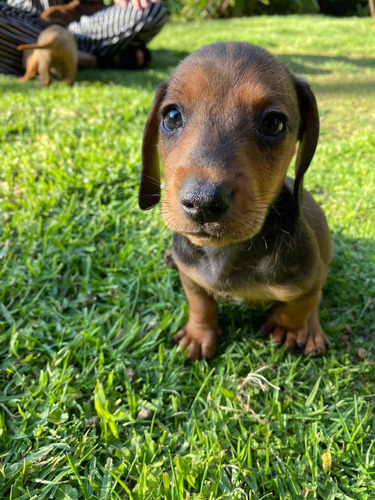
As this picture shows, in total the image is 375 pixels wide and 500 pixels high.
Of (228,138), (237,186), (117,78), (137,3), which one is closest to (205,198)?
(237,186)

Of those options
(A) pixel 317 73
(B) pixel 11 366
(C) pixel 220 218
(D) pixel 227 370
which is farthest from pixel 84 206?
(A) pixel 317 73

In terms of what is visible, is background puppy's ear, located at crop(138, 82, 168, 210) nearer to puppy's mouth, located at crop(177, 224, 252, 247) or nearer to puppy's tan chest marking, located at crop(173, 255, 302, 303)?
puppy's tan chest marking, located at crop(173, 255, 302, 303)

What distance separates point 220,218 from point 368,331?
6.19 feet

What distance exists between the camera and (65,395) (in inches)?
95.3

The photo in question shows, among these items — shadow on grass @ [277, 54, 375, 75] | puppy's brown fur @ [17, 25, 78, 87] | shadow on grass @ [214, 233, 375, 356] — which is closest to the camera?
shadow on grass @ [214, 233, 375, 356]

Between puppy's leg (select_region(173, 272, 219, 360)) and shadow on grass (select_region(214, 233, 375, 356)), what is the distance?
0.17 metres

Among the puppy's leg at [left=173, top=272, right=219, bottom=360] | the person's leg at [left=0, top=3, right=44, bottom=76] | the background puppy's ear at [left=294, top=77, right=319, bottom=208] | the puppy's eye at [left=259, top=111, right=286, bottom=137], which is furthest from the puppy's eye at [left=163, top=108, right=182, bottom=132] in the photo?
the person's leg at [left=0, top=3, right=44, bottom=76]

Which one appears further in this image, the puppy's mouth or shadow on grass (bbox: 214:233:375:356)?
shadow on grass (bbox: 214:233:375:356)

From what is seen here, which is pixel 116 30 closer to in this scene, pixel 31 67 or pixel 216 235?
pixel 31 67

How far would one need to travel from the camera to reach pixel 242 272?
2.49m

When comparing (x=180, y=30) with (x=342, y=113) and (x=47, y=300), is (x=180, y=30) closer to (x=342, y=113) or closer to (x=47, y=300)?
(x=342, y=113)

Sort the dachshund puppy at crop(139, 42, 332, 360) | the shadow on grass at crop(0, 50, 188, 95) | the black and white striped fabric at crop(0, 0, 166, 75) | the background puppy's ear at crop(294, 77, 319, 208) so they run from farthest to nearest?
1. the black and white striped fabric at crop(0, 0, 166, 75)
2. the shadow on grass at crop(0, 50, 188, 95)
3. the background puppy's ear at crop(294, 77, 319, 208)
4. the dachshund puppy at crop(139, 42, 332, 360)

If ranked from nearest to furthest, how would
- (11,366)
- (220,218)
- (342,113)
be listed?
(220,218), (11,366), (342,113)

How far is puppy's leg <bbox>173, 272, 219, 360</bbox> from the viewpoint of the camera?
107 inches
